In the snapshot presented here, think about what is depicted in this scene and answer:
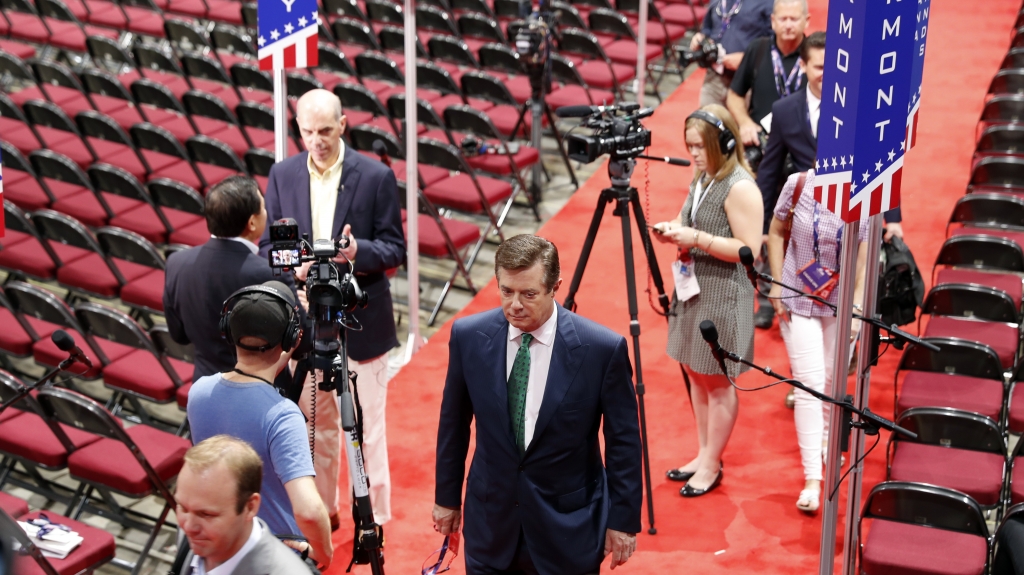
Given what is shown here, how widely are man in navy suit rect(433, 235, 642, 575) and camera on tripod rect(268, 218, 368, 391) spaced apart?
41cm

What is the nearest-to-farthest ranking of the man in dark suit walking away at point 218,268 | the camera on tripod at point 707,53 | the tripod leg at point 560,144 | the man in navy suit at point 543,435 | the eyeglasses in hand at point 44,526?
the man in navy suit at point 543,435 → the man in dark suit walking away at point 218,268 → the eyeglasses in hand at point 44,526 → the camera on tripod at point 707,53 → the tripod leg at point 560,144

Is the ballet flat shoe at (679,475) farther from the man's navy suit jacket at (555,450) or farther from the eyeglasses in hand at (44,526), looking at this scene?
the eyeglasses in hand at (44,526)

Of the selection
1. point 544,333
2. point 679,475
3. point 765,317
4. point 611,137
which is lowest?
point 679,475

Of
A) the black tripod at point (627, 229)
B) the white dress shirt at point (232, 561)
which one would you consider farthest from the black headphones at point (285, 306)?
the black tripod at point (627, 229)

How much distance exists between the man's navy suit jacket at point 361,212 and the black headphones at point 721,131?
4.13 feet

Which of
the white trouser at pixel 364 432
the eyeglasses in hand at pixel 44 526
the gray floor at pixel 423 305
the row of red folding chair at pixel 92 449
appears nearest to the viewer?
the eyeglasses in hand at pixel 44 526

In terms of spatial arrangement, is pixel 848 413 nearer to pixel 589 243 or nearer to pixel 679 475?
pixel 589 243

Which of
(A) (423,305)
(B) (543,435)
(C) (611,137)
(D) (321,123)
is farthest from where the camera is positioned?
(A) (423,305)

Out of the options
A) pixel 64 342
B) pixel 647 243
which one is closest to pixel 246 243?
pixel 64 342

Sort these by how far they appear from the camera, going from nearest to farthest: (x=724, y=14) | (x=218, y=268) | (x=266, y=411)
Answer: (x=266, y=411), (x=218, y=268), (x=724, y=14)

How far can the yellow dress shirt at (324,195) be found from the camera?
14.7 feet

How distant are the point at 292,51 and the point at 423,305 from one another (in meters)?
2.65

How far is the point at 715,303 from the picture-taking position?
458 centimetres

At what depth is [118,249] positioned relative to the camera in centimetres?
672
